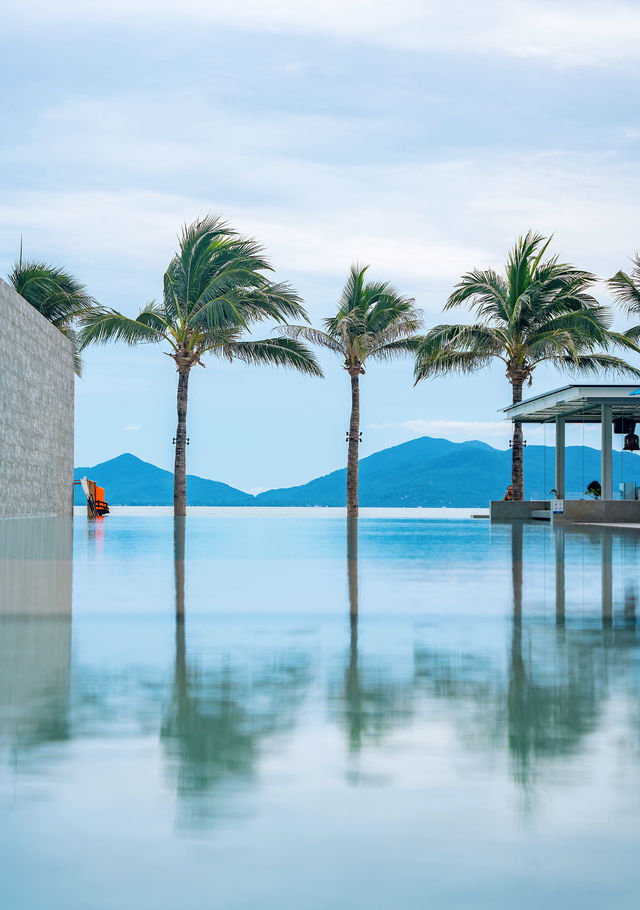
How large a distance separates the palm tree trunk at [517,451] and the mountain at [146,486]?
1386 inches

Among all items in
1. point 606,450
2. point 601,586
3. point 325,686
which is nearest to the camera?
point 325,686

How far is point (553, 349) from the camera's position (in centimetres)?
2945

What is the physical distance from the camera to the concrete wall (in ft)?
69.3

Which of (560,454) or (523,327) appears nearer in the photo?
(560,454)

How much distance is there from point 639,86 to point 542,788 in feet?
84.2

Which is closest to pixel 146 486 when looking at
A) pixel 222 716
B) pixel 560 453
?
pixel 560 453

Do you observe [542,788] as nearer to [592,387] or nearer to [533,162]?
[592,387]

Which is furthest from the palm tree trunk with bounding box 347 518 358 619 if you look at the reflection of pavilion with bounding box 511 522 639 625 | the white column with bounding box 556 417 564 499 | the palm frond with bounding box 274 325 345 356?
the palm frond with bounding box 274 325 345 356

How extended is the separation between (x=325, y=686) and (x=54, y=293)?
91.2 ft

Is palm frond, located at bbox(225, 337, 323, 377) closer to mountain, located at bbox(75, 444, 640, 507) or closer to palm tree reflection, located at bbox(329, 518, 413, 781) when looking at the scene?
palm tree reflection, located at bbox(329, 518, 413, 781)

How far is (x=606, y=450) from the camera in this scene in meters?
24.6

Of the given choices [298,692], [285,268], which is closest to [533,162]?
[285,268]

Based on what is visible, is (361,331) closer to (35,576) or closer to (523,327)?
(523,327)

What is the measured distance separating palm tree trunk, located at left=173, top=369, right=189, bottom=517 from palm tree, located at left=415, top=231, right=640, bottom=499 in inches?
273
